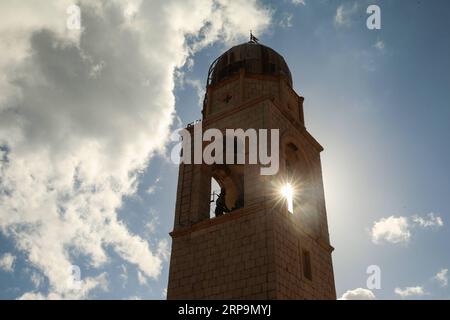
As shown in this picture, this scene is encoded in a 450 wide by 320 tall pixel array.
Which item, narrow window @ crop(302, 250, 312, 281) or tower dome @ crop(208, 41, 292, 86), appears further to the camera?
tower dome @ crop(208, 41, 292, 86)

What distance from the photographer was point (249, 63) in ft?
69.7

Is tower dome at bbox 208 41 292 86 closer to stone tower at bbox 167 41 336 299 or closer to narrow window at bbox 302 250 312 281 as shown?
stone tower at bbox 167 41 336 299

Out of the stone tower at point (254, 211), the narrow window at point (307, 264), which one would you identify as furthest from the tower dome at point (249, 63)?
the narrow window at point (307, 264)

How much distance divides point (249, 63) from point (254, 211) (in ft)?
29.6

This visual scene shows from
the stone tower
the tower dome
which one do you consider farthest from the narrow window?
the tower dome

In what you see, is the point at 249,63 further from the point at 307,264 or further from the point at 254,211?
the point at 307,264

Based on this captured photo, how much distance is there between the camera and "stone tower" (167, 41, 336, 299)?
1448 centimetres

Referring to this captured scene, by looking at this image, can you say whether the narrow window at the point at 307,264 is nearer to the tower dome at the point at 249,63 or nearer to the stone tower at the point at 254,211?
the stone tower at the point at 254,211

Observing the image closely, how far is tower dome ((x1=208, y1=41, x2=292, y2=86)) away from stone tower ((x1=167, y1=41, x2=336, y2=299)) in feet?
0.17
